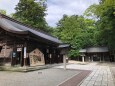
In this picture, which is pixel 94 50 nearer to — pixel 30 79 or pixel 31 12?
Result: pixel 31 12

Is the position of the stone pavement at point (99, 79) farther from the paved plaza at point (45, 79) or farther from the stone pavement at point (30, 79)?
the stone pavement at point (30, 79)

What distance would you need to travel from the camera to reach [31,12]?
45.6 metres

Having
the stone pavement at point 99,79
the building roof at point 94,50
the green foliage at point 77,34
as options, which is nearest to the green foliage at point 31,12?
the green foliage at point 77,34

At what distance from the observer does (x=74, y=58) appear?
48.8 metres

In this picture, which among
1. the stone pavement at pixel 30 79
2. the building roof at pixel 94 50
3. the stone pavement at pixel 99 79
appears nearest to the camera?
the stone pavement at pixel 30 79

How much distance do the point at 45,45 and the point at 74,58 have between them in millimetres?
25707

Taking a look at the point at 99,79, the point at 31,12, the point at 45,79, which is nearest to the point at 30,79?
the point at 45,79

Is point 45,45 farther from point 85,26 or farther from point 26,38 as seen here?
point 85,26

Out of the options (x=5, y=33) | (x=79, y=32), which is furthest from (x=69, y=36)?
(x=5, y=33)

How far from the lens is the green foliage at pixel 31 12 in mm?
45750

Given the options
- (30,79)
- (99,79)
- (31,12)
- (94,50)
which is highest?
(31,12)

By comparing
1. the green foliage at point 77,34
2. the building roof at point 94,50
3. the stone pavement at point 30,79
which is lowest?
the stone pavement at point 30,79

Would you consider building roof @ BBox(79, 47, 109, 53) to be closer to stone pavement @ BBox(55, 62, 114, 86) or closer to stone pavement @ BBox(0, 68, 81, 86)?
stone pavement @ BBox(55, 62, 114, 86)

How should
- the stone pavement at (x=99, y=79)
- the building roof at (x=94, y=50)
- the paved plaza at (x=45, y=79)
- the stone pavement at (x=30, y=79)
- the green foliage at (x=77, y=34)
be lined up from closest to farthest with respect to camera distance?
the stone pavement at (x=30, y=79) → the paved plaza at (x=45, y=79) → the stone pavement at (x=99, y=79) → the green foliage at (x=77, y=34) → the building roof at (x=94, y=50)
